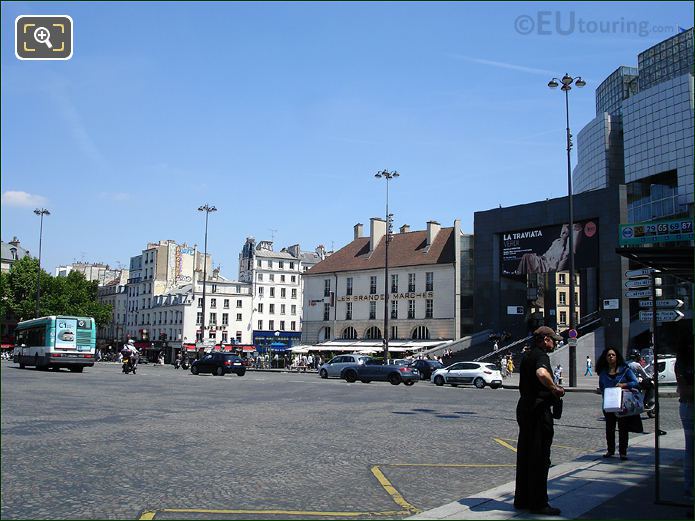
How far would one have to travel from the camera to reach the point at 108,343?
118062mm

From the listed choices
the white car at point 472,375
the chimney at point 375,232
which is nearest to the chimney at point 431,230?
the chimney at point 375,232

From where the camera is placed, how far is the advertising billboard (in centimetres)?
5422

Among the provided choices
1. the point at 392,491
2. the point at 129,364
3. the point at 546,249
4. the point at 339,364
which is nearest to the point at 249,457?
the point at 392,491

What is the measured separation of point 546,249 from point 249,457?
50.6 m

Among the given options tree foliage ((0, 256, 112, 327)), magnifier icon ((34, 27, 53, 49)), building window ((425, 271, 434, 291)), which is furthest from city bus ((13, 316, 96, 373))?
tree foliage ((0, 256, 112, 327))

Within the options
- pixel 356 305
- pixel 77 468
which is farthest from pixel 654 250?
pixel 356 305

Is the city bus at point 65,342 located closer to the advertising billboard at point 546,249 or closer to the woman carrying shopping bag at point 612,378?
the woman carrying shopping bag at point 612,378

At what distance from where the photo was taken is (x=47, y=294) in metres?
94.6

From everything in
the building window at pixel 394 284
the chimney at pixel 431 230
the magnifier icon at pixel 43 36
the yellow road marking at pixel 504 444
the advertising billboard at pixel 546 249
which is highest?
the chimney at pixel 431 230

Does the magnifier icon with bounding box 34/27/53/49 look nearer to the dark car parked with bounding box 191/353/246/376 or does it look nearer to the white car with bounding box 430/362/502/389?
the white car with bounding box 430/362/502/389

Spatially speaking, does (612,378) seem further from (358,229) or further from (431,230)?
(358,229)

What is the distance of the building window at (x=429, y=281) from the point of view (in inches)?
2704

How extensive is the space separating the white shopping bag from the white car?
2636 centimetres

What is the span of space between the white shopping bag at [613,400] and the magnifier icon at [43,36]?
8.48 m
